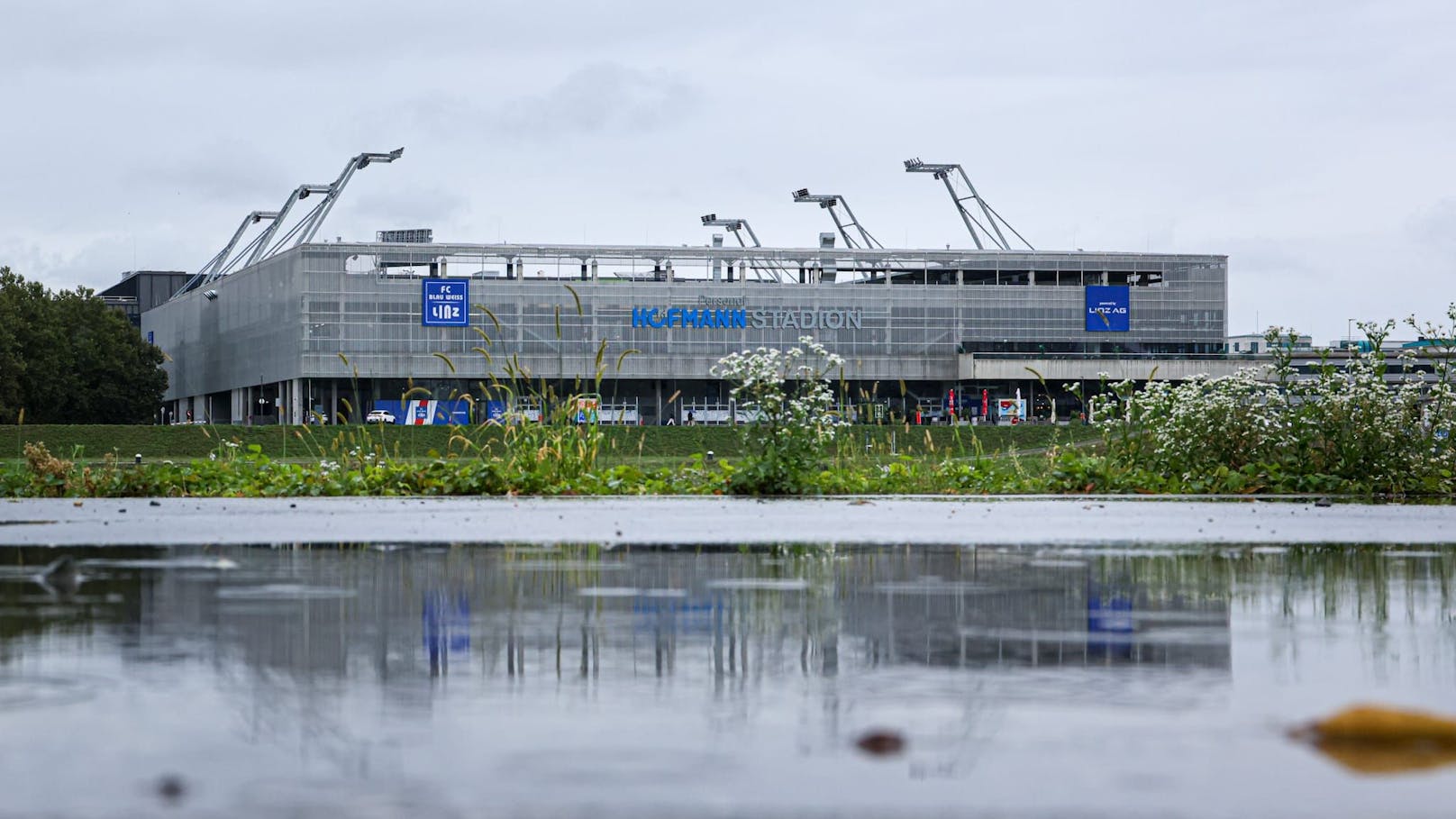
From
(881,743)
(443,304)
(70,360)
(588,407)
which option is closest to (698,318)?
(443,304)

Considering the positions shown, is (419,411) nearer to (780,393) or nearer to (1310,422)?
(780,393)

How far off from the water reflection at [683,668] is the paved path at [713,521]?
2.74 meters

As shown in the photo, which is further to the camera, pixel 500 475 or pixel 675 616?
pixel 500 475

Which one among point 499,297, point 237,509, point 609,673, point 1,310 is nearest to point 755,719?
point 609,673

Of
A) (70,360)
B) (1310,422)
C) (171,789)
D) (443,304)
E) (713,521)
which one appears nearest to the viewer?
(171,789)

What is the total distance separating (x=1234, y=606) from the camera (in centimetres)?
736

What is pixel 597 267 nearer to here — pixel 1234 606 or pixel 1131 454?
pixel 1131 454

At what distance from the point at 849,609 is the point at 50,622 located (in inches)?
119

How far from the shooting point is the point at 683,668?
548cm

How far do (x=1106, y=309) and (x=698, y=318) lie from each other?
3313 cm

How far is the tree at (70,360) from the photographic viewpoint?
109 meters

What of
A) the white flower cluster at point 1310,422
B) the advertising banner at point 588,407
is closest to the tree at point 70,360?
the advertising banner at point 588,407

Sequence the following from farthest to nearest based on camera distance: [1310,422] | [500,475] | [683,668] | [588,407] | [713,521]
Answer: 1. [588,407]
2. [500,475]
3. [1310,422]
4. [713,521]
5. [683,668]

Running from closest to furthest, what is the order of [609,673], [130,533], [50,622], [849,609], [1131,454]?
[609,673] < [50,622] < [849,609] < [130,533] < [1131,454]
